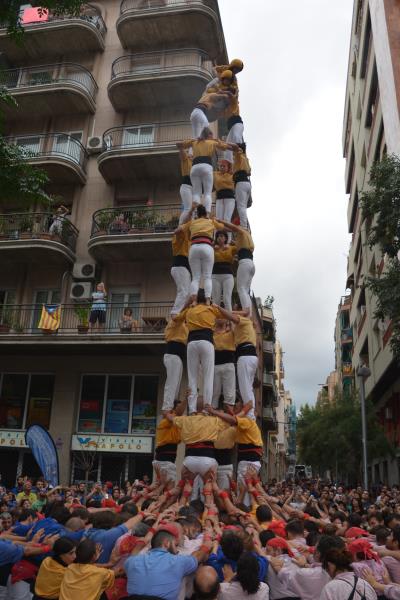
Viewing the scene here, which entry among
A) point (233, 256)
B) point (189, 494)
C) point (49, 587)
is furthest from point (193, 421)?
point (49, 587)

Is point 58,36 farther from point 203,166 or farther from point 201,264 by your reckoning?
point 201,264

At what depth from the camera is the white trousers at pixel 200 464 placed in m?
9.42

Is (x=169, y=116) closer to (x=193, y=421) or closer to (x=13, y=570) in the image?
(x=193, y=421)

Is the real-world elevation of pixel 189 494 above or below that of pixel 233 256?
below

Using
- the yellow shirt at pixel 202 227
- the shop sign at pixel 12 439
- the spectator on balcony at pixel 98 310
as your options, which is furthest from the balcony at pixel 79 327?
the yellow shirt at pixel 202 227

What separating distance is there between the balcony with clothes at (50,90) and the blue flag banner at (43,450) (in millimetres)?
14779

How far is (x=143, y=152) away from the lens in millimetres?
21312

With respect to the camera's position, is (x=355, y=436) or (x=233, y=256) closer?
(x=233, y=256)

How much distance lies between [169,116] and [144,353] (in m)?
10.4

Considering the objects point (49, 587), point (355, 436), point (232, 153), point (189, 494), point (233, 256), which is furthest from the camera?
point (355, 436)

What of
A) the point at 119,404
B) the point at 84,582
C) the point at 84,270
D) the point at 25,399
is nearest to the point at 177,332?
the point at 84,582

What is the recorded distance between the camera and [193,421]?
380 inches

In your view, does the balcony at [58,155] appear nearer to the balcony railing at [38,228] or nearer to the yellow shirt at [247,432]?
the balcony railing at [38,228]

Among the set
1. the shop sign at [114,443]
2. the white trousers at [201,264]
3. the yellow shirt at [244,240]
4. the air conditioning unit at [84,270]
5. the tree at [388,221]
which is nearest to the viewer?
the white trousers at [201,264]
